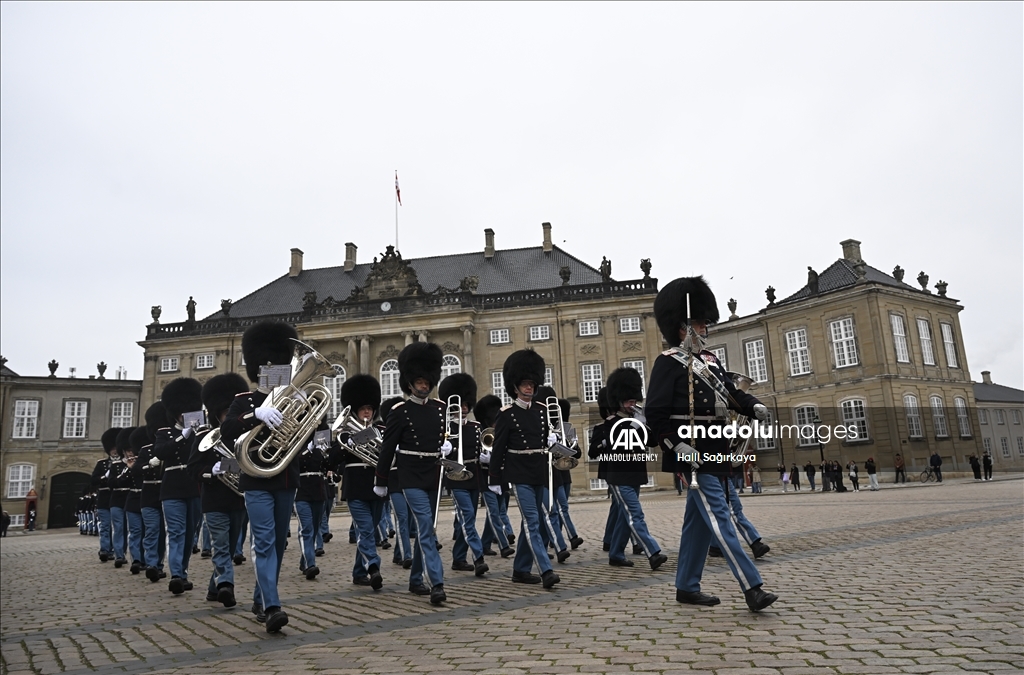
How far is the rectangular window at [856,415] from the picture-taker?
37.3m

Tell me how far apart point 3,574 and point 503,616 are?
11354mm

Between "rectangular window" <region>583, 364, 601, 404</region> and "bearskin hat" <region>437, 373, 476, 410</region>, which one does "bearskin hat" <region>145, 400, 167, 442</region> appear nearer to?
"bearskin hat" <region>437, 373, 476, 410</region>

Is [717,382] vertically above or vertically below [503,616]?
above

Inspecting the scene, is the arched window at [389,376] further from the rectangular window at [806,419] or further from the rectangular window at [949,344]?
the rectangular window at [949,344]

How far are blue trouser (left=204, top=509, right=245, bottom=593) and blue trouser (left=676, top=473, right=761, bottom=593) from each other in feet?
14.9

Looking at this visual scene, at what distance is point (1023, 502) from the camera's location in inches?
599

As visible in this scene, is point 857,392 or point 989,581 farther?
point 857,392

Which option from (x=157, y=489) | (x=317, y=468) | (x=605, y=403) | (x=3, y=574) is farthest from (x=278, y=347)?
(x=3, y=574)

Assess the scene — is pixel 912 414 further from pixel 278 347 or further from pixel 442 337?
pixel 278 347

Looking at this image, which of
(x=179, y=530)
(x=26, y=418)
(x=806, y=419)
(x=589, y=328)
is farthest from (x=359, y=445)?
(x=26, y=418)

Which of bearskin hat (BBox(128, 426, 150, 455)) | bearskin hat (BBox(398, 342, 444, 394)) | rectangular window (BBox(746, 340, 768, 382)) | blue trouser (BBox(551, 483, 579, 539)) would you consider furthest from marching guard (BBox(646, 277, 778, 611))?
rectangular window (BBox(746, 340, 768, 382))

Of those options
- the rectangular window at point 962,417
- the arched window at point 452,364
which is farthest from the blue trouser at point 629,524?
the rectangular window at point 962,417

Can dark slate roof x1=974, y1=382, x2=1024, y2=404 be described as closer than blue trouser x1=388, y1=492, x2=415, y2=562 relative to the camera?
No

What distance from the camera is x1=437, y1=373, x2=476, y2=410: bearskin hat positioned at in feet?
39.3
